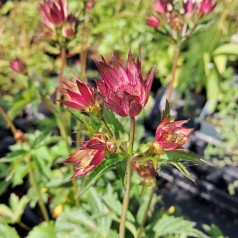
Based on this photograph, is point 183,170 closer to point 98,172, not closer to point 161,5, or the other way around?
point 98,172

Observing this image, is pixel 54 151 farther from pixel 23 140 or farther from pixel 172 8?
pixel 172 8

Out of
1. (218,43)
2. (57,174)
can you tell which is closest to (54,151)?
(57,174)

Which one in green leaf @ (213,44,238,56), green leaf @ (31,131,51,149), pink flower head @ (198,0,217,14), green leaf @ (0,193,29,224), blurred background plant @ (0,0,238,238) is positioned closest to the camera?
pink flower head @ (198,0,217,14)

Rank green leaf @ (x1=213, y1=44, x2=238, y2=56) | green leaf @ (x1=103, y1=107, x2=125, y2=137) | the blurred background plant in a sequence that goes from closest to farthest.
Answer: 1. green leaf @ (x1=103, y1=107, x2=125, y2=137)
2. the blurred background plant
3. green leaf @ (x1=213, y1=44, x2=238, y2=56)

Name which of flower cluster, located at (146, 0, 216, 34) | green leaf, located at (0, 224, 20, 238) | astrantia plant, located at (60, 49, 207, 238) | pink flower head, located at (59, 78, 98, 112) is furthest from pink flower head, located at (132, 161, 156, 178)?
green leaf, located at (0, 224, 20, 238)

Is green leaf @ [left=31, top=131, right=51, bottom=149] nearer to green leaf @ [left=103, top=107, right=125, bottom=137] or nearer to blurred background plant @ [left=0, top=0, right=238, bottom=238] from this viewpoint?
blurred background plant @ [left=0, top=0, right=238, bottom=238]

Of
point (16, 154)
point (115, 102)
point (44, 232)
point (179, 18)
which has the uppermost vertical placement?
point (179, 18)

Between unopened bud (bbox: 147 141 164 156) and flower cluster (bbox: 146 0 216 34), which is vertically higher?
flower cluster (bbox: 146 0 216 34)

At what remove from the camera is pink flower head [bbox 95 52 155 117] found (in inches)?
23.1

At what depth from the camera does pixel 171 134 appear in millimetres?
640

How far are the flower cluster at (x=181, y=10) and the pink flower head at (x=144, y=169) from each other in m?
0.40

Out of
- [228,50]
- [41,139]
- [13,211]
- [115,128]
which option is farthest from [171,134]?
[228,50]

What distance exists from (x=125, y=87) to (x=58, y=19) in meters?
0.52

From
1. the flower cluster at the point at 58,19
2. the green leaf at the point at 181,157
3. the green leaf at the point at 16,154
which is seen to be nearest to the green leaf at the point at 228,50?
the flower cluster at the point at 58,19
